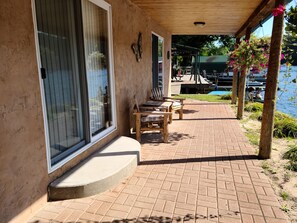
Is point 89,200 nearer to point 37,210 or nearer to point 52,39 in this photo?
point 37,210

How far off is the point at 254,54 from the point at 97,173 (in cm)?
469

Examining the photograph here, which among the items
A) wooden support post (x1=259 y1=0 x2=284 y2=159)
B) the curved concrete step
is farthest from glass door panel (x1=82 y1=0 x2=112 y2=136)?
wooden support post (x1=259 y1=0 x2=284 y2=159)

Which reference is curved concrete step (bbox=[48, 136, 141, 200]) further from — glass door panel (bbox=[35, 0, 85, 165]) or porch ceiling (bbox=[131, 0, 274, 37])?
porch ceiling (bbox=[131, 0, 274, 37])

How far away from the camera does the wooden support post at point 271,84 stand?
11.1 ft

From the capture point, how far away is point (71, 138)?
3062 mm

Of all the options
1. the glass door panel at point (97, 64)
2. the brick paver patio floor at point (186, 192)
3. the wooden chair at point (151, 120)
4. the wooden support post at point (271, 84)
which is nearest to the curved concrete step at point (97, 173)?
the brick paver patio floor at point (186, 192)

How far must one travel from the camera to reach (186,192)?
8.94 ft

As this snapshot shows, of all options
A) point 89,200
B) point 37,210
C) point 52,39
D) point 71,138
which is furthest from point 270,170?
point 52,39

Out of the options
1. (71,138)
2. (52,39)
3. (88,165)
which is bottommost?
(88,165)

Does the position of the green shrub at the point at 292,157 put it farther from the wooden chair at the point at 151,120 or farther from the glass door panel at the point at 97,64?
the glass door panel at the point at 97,64

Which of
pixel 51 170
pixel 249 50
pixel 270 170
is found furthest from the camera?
pixel 249 50

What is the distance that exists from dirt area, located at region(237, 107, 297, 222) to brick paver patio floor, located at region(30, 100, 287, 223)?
9 cm

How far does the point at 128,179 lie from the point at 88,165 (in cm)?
53

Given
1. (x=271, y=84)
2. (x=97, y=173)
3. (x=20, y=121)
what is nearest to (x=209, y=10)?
(x=271, y=84)
